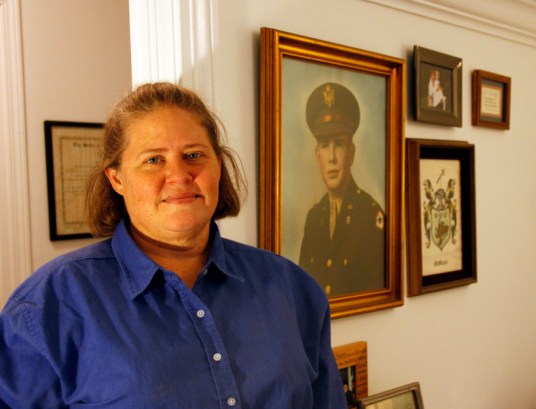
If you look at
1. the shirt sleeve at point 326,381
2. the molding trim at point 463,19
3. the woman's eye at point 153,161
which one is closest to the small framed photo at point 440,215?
the molding trim at point 463,19

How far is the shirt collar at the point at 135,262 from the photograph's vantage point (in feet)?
3.05

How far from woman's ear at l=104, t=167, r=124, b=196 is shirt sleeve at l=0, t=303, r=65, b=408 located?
0.84ft

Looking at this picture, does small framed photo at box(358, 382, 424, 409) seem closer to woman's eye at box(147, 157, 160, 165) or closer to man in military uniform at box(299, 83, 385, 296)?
man in military uniform at box(299, 83, 385, 296)

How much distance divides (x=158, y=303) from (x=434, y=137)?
3.82 ft

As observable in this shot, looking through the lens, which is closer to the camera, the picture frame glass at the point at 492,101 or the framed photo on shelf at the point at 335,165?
the framed photo on shelf at the point at 335,165

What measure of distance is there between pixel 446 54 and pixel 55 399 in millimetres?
1488

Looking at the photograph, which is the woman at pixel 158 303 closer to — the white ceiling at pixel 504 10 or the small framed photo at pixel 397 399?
the small framed photo at pixel 397 399

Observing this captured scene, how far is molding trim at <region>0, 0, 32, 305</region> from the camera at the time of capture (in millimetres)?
2035

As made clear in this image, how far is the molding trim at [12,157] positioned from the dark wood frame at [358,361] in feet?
3.92

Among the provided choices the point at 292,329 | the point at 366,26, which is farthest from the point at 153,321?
the point at 366,26

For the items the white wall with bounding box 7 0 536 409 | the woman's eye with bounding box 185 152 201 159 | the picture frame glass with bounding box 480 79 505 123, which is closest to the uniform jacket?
the white wall with bounding box 7 0 536 409

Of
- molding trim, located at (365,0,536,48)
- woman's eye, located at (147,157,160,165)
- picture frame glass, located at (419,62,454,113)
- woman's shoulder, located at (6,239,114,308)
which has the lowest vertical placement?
woman's shoulder, located at (6,239,114,308)

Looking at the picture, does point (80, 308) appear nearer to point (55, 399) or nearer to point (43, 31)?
point (55, 399)

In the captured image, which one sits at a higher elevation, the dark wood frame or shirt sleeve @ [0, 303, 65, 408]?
shirt sleeve @ [0, 303, 65, 408]
